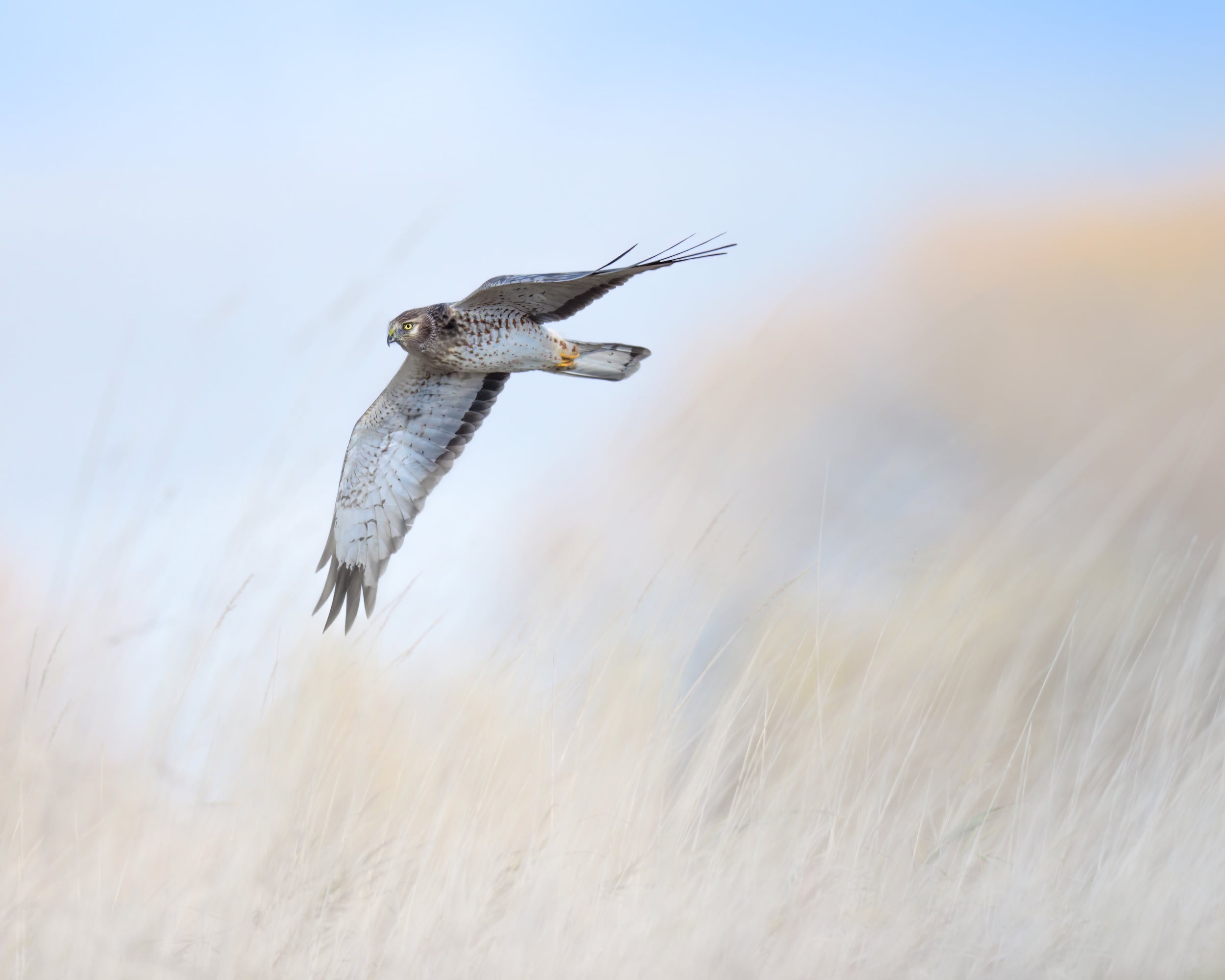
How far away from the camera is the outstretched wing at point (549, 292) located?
145 inches

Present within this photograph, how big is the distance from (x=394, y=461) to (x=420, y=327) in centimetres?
74

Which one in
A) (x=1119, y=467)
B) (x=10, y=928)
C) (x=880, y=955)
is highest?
(x=1119, y=467)

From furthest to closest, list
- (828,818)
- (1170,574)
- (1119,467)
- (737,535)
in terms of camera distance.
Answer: (1119,467)
(737,535)
(1170,574)
(828,818)

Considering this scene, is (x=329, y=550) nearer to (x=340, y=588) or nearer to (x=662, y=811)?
(x=340, y=588)

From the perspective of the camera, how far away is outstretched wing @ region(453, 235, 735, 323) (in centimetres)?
369

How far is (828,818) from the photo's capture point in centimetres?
310

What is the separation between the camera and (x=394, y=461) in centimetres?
480

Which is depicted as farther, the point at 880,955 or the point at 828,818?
the point at 828,818

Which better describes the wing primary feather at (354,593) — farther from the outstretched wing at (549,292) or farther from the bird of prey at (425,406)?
the outstretched wing at (549,292)

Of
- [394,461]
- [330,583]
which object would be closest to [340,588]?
[330,583]

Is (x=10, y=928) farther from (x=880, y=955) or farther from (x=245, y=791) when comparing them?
(x=880, y=955)

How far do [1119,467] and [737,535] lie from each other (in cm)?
221

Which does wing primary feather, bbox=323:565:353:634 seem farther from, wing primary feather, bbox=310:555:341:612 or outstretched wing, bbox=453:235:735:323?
outstretched wing, bbox=453:235:735:323

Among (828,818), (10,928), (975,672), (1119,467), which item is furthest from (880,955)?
(1119,467)
